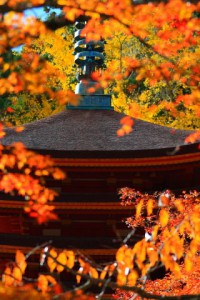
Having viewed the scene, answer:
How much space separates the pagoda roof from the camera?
20.7 meters

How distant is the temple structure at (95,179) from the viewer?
20.0 meters

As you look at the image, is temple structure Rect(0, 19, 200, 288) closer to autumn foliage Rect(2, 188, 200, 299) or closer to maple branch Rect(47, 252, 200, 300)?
autumn foliage Rect(2, 188, 200, 299)

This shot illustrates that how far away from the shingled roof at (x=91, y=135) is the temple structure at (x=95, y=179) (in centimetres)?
3

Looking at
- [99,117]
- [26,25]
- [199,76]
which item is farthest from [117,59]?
[26,25]

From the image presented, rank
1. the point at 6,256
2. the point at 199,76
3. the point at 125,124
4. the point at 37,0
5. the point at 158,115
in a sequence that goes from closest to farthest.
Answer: the point at 37,0 → the point at 199,76 → the point at 6,256 → the point at 125,124 → the point at 158,115

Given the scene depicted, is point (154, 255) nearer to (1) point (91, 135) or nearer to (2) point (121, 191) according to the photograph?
(2) point (121, 191)

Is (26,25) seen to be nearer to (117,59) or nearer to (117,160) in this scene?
(117,160)

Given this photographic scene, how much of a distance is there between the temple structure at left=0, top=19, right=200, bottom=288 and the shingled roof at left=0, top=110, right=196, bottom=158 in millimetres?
28

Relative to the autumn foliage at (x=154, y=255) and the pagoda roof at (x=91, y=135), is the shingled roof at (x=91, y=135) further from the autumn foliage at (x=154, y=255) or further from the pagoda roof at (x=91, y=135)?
the autumn foliage at (x=154, y=255)

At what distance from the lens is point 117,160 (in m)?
20.0

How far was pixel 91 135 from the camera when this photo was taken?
856 inches

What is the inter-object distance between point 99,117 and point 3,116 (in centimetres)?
1238

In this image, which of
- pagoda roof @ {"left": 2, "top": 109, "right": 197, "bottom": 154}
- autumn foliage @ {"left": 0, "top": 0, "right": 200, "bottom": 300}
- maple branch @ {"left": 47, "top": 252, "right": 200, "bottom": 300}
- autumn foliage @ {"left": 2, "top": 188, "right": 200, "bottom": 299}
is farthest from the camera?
pagoda roof @ {"left": 2, "top": 109, "right": 197, "bottom": 154}

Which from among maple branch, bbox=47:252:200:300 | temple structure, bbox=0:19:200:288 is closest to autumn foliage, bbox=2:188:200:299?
maple branch, bbox=47:252:200:300
